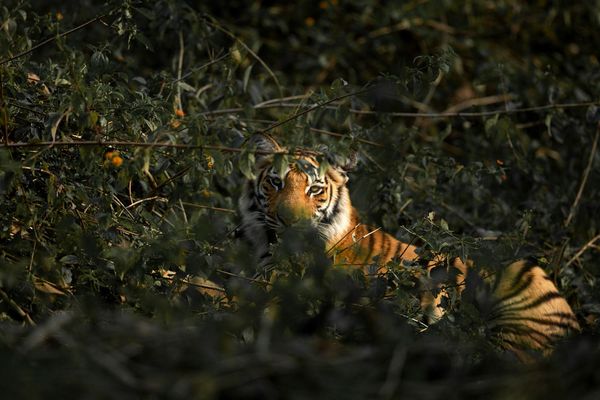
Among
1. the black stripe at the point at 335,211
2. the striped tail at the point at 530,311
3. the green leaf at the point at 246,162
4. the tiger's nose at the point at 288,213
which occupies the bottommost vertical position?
the striped tail at the point at 530,311

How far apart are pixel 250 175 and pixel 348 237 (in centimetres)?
181

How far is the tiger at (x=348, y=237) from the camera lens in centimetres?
408

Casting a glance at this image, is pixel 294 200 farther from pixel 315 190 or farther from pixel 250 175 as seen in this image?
pixel 250 175

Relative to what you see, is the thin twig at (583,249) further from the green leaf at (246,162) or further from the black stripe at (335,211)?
the green leaf at (246,162)

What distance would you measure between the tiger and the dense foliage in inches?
5.1

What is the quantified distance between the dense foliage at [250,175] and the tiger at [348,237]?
13 cm

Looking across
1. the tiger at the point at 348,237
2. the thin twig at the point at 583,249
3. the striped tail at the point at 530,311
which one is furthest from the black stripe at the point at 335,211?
the thin twig at the point at 583,249

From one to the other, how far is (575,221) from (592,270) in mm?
472

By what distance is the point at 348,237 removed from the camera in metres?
4.47

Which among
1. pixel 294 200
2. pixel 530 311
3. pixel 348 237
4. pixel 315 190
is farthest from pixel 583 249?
pixel 294 200

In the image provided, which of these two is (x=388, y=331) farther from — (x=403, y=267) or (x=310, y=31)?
(x=310, y=31)

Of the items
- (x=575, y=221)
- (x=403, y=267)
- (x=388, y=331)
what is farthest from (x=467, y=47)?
(x=388, y=331)

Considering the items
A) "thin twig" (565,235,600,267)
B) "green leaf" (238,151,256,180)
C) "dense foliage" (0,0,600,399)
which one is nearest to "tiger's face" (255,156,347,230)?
"dense foliage" (0,0,600,399)

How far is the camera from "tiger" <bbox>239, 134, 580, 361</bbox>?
4.08 meters
